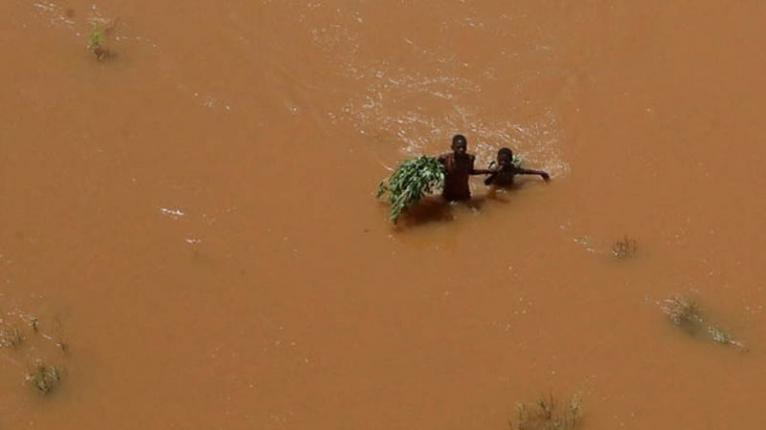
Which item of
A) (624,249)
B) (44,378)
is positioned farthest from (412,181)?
(44,378)

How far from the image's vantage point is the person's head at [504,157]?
8203mm

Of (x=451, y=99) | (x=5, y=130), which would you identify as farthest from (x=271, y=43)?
(x=5, y=130)

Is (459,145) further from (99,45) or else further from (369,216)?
(99,45)

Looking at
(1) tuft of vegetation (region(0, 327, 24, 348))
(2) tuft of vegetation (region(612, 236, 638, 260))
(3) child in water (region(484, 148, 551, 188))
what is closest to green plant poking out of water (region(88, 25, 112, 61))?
(1) tuft of vegetation (region(0, 327, 24, 348))

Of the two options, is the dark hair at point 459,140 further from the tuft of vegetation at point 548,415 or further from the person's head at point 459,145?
the tuft of vegetation at point 548,415

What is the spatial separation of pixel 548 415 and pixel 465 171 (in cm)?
188

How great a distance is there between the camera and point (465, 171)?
8094 millimetres

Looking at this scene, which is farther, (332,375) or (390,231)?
(390,231)

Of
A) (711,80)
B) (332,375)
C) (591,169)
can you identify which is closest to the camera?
(332,375)

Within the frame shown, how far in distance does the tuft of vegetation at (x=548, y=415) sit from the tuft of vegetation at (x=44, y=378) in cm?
276

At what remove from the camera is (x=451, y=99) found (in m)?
9.10

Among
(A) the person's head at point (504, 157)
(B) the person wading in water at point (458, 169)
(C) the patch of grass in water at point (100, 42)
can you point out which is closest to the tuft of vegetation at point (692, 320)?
(A) the person's head at point (504, 157)

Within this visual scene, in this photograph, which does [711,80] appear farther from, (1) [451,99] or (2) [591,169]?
(1) [451,99]

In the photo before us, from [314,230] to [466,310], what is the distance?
3.96ft
